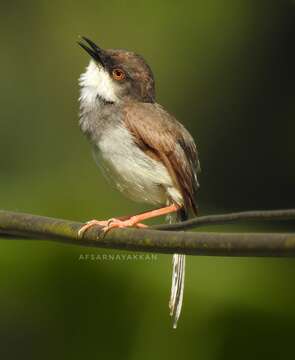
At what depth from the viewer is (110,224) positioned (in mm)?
5258

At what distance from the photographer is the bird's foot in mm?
4426

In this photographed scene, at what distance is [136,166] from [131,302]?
140 cm

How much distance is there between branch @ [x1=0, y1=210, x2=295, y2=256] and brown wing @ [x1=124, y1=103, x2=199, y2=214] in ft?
5.20

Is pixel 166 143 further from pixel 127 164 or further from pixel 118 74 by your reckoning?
pixel 118 74

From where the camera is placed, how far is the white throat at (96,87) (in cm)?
632

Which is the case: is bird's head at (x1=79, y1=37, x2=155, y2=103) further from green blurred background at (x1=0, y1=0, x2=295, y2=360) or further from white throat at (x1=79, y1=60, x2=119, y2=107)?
green blurred background at (x1=0, y1=0, x2=295, y2=360)

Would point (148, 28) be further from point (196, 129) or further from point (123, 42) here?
point (196, 129)

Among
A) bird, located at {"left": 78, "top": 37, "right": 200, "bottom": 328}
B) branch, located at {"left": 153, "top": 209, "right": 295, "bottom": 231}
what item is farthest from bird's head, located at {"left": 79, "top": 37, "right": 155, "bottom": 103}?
branch, located at {"left": 153, "top": 209, "right": 295, "bottom": 231}

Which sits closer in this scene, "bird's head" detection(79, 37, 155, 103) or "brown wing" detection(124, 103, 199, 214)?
"brown wing" detection(124, 103, 199, 214)

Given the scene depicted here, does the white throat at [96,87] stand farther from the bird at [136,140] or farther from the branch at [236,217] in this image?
the branch at [236,217]

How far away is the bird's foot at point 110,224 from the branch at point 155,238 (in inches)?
0.9

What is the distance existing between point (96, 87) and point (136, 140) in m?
0.40

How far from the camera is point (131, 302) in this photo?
728 centimetres

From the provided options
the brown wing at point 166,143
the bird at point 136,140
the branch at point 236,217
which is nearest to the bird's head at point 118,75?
the bird at point 136,140
